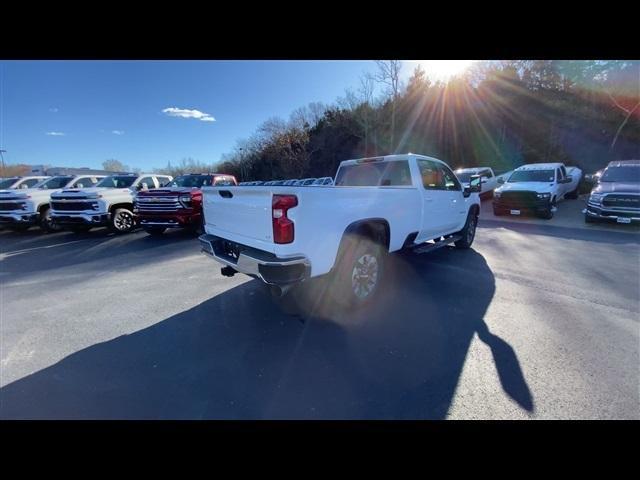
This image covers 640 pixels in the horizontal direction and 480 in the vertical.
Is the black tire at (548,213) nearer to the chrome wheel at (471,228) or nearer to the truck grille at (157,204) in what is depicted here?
the chrome wheel at (471,228)

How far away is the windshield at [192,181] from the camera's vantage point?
30.1 feet

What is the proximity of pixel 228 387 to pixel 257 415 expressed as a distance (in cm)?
43

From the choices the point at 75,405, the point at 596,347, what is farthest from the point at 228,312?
the point at 596,347

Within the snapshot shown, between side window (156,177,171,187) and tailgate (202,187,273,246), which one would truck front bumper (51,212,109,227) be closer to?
side window (156,177,171,187)

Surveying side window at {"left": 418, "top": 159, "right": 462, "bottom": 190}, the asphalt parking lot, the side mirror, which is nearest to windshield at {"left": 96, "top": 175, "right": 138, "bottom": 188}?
the asphalt parking lot

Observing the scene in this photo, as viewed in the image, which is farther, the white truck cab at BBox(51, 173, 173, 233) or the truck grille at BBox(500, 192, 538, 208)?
the truck grille at BBox(500, 192, 538, 208)

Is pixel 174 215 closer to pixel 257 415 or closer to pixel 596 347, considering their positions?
pixel 257 415

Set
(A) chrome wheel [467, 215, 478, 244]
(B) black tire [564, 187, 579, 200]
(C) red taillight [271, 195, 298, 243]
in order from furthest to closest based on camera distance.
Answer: (B) black tire [564, 187, 579, 200], (A) chrome wheel [467, 215, 478, 244], (C) red taillight [271, 195, 298, 243]

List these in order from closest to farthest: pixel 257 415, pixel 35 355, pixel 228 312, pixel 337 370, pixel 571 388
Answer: pixel 257 415 < pixel 571 388 < pixel 337 370 < pixel 35 355 < pixel 228 312

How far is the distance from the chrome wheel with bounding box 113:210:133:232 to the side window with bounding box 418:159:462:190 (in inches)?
369

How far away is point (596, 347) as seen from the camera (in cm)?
287

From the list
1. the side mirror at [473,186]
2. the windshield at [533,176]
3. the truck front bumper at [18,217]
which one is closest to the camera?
the side mirror at [473,186]

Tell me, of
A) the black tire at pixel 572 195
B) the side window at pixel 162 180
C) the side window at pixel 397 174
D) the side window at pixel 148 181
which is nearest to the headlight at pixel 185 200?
the side window at pixel 148 181

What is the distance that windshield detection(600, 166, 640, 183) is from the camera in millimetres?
9195
